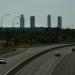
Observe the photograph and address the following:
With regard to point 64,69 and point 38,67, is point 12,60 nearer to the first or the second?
point 38,67

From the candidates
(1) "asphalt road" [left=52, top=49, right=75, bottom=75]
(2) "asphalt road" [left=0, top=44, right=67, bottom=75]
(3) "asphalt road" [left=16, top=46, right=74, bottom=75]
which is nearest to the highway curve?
(1) "asphalt road" [left=52, top=49, right=75, bottom=75]

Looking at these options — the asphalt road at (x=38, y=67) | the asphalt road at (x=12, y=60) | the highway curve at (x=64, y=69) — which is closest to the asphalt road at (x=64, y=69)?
the highway curve at (x=64, y=69)

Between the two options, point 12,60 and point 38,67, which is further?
point 12,60

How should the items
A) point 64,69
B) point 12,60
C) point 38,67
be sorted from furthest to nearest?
point 12,60
point 38,67
point 64,69

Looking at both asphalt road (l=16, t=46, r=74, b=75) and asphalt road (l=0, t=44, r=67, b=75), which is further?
asphalt road (l=16, t=46, r=74, b=75)

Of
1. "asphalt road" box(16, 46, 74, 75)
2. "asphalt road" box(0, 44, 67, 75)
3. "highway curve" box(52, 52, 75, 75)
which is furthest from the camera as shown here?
"highway curve" box(52, 52, 75, 75)

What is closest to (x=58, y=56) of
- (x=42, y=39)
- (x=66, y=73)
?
(x=66, y=73)

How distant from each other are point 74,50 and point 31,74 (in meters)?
56.2

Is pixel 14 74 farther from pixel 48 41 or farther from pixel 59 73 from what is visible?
pixel 48 41

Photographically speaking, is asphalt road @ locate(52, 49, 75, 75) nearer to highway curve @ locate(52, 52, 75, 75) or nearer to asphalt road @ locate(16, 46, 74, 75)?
highway curve @ locate(52, 52, 75, 75)

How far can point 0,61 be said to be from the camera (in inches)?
2002

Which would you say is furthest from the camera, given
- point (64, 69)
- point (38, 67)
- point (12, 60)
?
point (12, 60)

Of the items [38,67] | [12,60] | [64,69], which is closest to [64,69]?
[64,69]

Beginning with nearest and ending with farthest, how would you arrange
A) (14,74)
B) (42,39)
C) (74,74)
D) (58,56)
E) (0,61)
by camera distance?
(14,74) → (74,74) → (0,61) → (58,56) → (42,39)
